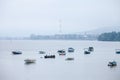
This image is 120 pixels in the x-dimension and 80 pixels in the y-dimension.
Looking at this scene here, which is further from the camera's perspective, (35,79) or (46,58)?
(46,58)

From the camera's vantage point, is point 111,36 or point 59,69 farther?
point 111,36

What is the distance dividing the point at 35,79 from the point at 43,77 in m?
1.12

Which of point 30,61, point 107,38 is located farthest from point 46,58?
point 107,38

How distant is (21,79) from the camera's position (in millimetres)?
22719

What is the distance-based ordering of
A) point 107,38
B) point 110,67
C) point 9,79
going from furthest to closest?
point 107,38
point 110,67
point 9,79

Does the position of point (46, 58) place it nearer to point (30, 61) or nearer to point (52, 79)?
point (30, 61)

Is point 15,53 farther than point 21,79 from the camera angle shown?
Yes

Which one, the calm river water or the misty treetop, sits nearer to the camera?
the calm river water

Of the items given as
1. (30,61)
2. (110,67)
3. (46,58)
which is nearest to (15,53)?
(46,58)

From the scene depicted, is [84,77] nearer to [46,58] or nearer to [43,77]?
[43,77]

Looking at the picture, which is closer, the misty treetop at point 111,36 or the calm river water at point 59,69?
the calm river water at point 59,69

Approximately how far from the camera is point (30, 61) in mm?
36594

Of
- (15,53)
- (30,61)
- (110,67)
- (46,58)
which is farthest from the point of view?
(15,53)

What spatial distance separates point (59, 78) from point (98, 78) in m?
→ 3.16
